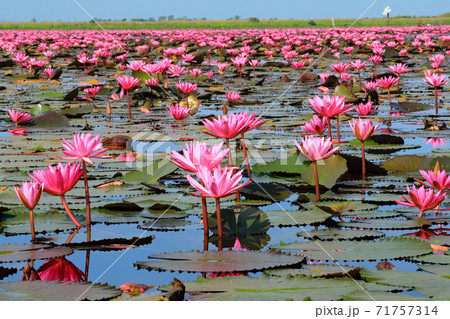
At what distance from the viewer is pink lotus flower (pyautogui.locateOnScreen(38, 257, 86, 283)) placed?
153 centimetres

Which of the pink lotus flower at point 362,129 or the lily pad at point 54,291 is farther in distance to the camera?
the pink lotus flower at point 362,129

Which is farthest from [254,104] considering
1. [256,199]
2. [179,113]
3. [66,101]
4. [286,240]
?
[286,240]

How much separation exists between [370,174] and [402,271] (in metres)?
1.27

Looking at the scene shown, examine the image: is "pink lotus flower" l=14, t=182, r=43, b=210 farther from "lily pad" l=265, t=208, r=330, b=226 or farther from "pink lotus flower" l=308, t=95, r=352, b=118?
"pink lotus flower" l=308, t=95, r=352, b=118

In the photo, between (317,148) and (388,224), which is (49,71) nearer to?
(317,148)

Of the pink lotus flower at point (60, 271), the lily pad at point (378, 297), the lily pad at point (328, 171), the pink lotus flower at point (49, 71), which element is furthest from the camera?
the pink lotus flower at point (49, 71)

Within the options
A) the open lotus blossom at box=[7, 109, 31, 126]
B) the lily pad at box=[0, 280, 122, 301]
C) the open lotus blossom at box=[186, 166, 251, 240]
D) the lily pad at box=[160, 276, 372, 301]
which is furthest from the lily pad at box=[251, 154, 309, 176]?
the open lotus blossom at box=[7, 109, 31, 126]

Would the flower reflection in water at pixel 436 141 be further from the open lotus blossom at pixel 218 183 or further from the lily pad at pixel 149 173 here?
the open lotus blossom at pixel 218 183

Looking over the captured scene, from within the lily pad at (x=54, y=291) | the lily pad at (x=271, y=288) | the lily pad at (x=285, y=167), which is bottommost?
the lily pad at (x=271, y=288)

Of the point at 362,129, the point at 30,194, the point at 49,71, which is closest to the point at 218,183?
the point at 30,194

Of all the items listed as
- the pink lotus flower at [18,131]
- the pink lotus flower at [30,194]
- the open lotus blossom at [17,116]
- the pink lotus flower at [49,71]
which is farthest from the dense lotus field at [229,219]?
the pink lotus flower at [49,71]

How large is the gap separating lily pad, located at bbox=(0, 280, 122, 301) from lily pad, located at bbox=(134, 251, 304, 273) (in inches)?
7.7

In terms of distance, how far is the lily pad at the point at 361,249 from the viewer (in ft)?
5.28

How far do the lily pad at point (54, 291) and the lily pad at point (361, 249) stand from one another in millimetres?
579
